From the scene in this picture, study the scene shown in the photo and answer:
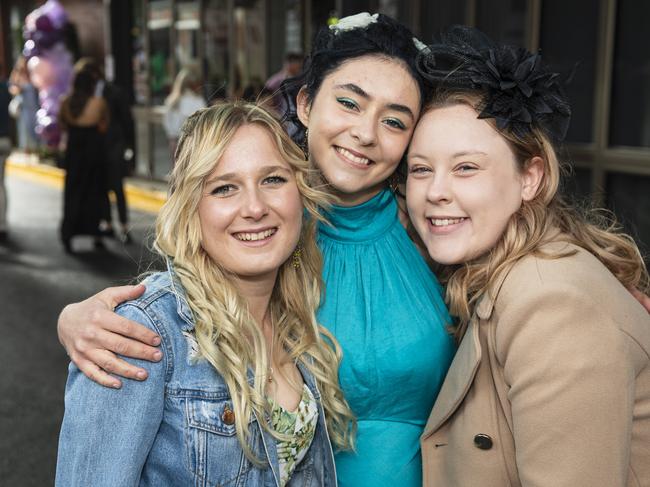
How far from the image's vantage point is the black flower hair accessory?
213cm

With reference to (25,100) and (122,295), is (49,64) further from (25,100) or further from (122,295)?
(122,295)

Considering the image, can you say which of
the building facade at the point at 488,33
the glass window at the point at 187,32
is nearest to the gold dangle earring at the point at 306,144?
the building facade at the point at 488,33

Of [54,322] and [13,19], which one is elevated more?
[13,19]

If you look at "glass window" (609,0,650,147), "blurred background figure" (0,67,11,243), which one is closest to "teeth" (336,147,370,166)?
"glass window" (609,0,650,147)

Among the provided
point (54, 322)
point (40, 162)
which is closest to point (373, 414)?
point (54, 322)

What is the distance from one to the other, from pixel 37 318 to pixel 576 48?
5.34m

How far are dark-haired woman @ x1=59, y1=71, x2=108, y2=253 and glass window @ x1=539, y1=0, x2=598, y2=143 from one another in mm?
4957

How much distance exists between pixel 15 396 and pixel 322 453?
138 inches

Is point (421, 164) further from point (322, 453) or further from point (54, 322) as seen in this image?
point (54, 322)

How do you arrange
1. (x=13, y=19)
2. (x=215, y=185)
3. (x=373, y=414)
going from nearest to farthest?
(x=215, y=185) < (x=373, y=414) < (x=13, y=19)

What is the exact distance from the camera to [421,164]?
2.25m

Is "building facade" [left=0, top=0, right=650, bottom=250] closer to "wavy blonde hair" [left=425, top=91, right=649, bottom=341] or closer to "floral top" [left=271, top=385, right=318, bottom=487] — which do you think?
"wavy blonde hair" [left=425, top=91, right=649, bottom=341]

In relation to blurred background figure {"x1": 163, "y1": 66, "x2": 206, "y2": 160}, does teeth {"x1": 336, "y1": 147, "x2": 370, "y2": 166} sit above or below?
above

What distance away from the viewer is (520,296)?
1.91 m
